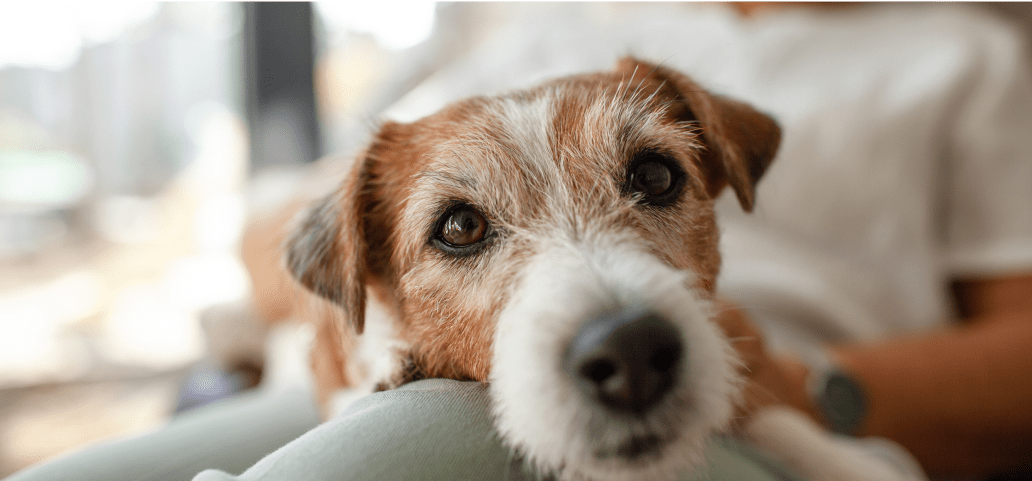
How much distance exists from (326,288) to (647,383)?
71 cm

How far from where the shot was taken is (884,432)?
64.6 inches

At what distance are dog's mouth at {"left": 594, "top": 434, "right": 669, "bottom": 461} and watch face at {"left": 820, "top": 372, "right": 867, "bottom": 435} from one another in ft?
3.63

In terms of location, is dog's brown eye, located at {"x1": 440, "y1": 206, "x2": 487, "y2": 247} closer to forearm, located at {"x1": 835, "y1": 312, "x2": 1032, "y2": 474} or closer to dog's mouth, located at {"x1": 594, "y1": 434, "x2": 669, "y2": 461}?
dog's mouth, located at {"x1": 594, "y1": 434, "x2": 669, "y2": 461}

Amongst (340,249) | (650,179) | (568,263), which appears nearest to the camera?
(568,263)

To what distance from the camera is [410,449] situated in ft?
2.09

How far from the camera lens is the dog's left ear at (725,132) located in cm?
109

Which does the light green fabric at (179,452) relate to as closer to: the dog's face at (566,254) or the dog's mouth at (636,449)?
the dog's face at (566,254)

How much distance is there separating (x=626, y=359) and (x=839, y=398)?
4.03 feet

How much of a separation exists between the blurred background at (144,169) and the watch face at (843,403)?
2.07 metres

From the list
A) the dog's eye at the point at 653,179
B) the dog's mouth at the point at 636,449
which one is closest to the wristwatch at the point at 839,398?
the dog's eye at the point at 653,179

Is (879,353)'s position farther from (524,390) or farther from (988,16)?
(988,16)

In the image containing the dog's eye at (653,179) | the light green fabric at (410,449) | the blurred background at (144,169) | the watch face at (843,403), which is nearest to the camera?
the light green fabric at (410,449)

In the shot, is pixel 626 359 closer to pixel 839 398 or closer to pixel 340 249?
pixel 340 249

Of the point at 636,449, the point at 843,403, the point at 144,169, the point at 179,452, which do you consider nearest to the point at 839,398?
the point at 843,403
